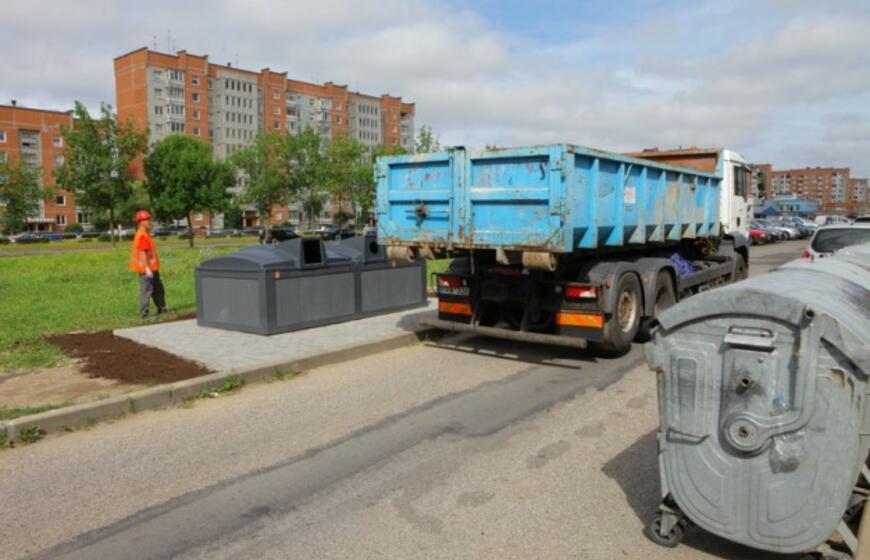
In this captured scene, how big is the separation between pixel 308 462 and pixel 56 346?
5.40 m

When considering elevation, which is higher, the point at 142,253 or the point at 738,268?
the point at 142,253

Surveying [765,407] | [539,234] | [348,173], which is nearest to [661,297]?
[539,234]

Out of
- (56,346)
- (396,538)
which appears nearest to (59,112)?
(56,346)

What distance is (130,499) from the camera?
4.30m

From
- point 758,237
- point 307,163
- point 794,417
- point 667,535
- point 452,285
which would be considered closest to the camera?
point 794,417

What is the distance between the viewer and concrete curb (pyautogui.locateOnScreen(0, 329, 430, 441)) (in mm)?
5478

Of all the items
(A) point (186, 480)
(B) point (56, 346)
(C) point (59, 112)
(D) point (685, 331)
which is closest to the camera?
(D) point (685, 331)

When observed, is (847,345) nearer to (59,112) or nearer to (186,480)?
(186,480)

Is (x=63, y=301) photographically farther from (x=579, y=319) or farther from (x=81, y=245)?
(x=81, y=245)

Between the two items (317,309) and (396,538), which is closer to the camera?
(396,538)

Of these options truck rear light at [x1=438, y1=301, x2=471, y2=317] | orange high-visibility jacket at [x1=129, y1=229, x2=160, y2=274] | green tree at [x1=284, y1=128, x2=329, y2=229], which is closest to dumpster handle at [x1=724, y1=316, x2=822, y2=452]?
truck rear light at [x1=438, y1=301, x2=471, y2=317]

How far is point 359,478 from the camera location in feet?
15.0

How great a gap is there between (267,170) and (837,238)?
171ft

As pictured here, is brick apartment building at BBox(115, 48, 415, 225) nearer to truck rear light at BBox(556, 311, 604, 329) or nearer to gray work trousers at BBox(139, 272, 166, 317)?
gray work trousers at BBox(139, 272, 166, 317)
